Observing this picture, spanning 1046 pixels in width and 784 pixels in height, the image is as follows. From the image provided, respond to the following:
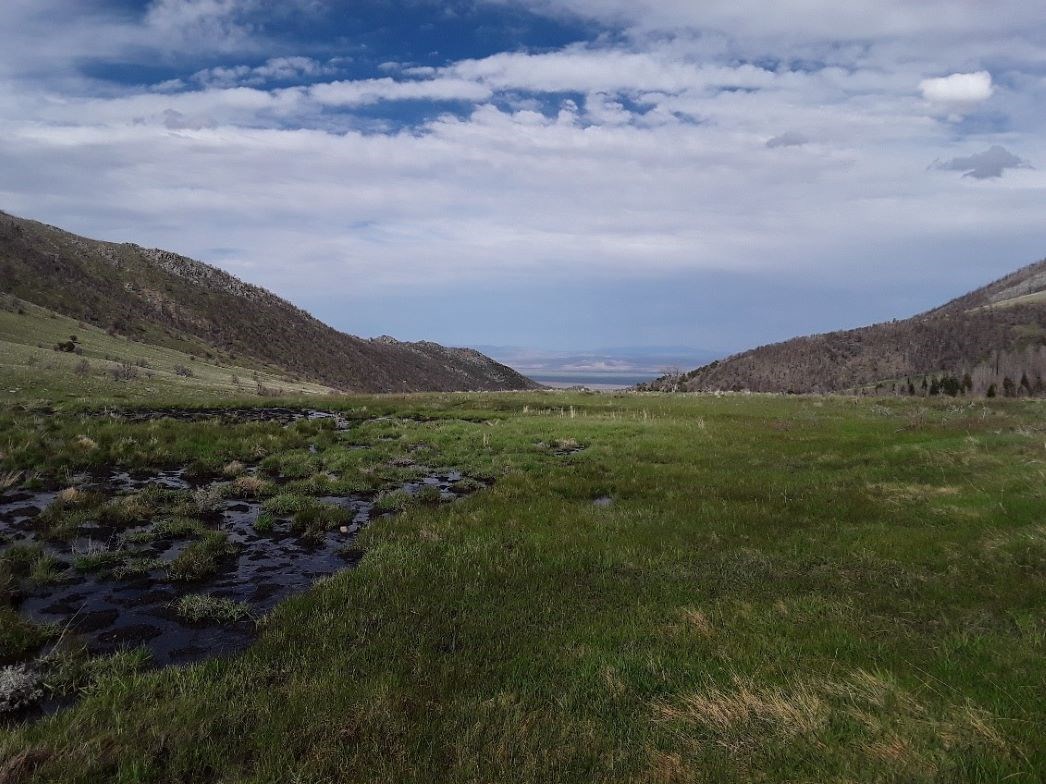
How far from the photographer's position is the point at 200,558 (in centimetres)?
1004

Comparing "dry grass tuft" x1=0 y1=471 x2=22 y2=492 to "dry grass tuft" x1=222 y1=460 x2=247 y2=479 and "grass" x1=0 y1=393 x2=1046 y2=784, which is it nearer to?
"grass" x1=0 y1=393 x2=1046 y2=784

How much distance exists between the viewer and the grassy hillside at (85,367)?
33594 mm

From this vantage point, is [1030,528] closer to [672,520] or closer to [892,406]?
[672,520]

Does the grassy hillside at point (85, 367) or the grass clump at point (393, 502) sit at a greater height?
the grassy hillside at point (85, 367)

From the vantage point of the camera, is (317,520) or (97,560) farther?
(317,520)

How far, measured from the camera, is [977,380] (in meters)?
84.2

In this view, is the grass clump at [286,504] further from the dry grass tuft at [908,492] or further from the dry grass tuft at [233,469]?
the dry grass tuft at [908,492]

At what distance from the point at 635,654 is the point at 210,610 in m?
6.19

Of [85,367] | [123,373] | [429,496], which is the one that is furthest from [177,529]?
[123,373]

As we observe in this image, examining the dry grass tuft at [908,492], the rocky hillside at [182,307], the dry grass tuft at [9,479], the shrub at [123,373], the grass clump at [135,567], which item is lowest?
the grass clump at [135,567]

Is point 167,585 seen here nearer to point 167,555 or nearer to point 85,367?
point 167,555

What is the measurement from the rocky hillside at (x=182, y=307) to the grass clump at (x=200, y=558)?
7925cm

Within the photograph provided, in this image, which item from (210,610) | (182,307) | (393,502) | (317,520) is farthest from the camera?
(182,307)

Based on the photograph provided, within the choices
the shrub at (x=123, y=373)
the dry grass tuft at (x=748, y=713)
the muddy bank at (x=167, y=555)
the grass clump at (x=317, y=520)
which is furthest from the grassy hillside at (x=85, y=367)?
the dry grass tuft at (x=748, y=713)
